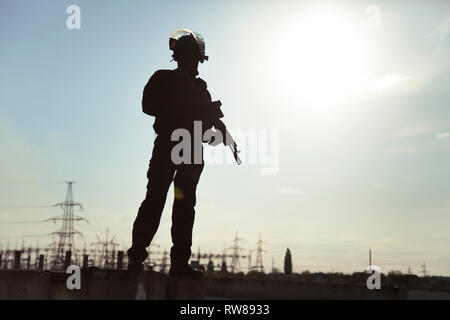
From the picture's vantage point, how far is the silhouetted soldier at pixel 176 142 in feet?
21.0

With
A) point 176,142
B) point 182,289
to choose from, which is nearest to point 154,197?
point 176,142

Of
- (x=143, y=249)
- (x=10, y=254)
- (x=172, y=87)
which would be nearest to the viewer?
(x=143, y=249)

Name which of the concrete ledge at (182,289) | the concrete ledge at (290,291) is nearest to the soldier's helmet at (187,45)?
the concrete ledge at (182,289)

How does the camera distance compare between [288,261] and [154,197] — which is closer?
[154,197]

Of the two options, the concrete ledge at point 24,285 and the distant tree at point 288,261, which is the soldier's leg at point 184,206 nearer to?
the concrete ledge at point 24,285

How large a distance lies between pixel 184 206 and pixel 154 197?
1.67 ft

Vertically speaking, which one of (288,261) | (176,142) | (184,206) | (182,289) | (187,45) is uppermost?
(187,45)

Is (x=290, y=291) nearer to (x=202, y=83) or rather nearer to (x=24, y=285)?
(x=202, y=83)

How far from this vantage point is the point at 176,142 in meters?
6.60

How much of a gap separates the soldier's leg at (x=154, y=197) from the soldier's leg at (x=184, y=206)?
0.17 meters

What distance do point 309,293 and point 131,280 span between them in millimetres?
8606

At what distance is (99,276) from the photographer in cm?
553
